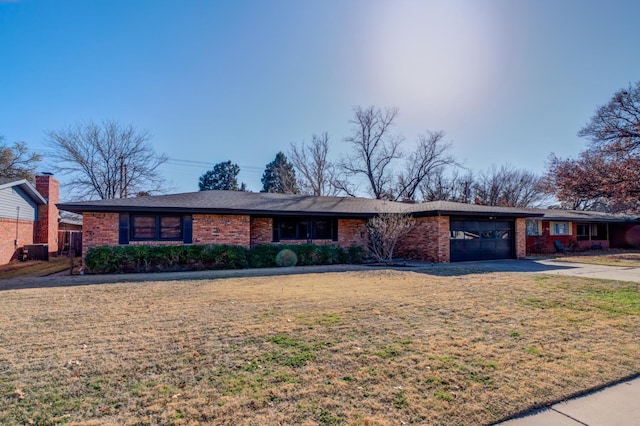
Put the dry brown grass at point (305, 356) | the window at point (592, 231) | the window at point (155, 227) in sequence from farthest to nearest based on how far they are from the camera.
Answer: the window at point (592, 231)
the window at point (155, 227)
the dry brown grass at point (305, 356)

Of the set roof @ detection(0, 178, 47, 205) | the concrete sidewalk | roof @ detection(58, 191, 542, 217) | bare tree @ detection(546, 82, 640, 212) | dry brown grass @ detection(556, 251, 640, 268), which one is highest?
bare tree @ detection(546, 82, 640, 212)

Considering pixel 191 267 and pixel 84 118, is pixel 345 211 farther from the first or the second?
pixel 84 118

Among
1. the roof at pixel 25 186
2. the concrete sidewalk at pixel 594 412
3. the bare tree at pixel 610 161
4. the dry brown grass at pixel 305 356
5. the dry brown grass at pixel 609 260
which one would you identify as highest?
the bare tree at pixel 610 161

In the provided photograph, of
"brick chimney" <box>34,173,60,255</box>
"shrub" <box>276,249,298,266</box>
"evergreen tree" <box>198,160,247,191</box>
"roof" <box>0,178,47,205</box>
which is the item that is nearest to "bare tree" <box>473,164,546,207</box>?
"evergreen tree" <box>198,160,247,191</box>

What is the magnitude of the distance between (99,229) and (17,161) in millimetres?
21650

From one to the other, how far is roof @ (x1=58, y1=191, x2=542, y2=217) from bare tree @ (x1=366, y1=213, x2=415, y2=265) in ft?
2.81

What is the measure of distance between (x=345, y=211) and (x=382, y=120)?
64.1 ft

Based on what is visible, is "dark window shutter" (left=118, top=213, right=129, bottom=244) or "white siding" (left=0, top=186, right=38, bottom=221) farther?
"white siding" (left=0, top=186, right=38, bottom=221)

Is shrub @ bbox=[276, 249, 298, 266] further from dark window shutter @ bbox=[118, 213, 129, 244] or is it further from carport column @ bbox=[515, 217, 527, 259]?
carport column @ bbox=[515, 217, 527, 259]

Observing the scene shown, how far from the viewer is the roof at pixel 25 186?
15.5 metres

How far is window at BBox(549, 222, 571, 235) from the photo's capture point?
22.0 metres

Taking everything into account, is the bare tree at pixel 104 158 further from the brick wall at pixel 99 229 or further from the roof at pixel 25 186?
the brick wall at pixel 99 229

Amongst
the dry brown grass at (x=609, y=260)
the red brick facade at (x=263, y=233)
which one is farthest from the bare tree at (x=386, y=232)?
the dry brown grass at (x=609, y=260)

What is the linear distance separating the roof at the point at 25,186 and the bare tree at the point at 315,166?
2216cm
